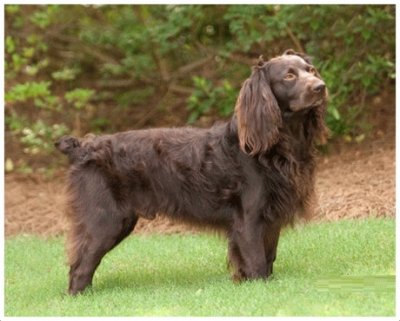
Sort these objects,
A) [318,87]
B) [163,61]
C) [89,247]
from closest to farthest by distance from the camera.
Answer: [318,87]
[89,247]
[163,61]

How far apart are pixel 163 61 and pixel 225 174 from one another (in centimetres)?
614

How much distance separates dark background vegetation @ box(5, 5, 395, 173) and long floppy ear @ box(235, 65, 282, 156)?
3.60m

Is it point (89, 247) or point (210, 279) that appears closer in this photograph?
point (89, 247)

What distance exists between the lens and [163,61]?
1263cm

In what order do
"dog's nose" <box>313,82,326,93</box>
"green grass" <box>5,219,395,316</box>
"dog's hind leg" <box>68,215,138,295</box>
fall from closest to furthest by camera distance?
"green grass" <box>5,219,395,316</box> < "dog's nose" <box>313,82,326,93</box> < "dog's hind leg" <box>68,215,138,295</box>

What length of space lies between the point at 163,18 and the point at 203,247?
445 centimetres

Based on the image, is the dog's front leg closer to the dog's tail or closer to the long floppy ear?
the long floppy ear

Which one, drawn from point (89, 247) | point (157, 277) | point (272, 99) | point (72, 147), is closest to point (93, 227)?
point (89, 247)

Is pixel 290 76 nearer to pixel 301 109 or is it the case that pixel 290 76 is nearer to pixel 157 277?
pixel 301 109

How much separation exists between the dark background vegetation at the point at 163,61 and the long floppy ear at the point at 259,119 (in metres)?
3.60

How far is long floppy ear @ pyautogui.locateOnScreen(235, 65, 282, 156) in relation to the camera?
21.5 feet

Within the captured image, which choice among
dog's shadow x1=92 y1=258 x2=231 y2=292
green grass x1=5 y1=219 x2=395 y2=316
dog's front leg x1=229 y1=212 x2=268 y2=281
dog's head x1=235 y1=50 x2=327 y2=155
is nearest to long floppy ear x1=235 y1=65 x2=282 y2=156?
dog's head x1=235 y1=50 x2=327 y2=155

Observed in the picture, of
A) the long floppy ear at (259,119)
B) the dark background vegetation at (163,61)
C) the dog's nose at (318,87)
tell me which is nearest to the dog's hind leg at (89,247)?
the long floppy ear at (259,119)

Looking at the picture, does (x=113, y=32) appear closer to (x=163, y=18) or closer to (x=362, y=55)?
(x=163, y=18)
